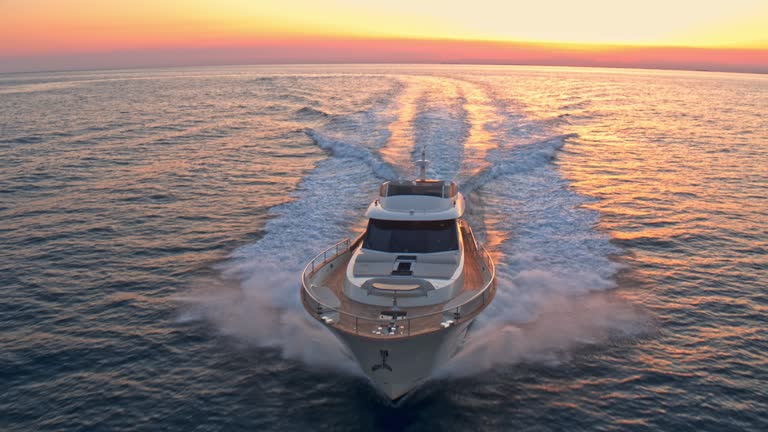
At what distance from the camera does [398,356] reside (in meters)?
12.9

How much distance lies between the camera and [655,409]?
13.3 m

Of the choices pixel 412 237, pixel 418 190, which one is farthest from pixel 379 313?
pixel 418 190

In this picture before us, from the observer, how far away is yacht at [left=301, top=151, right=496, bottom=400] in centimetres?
1308

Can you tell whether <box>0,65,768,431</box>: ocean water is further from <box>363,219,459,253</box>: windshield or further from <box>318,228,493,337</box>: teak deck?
<box>363,219,459,253</box>: windshield

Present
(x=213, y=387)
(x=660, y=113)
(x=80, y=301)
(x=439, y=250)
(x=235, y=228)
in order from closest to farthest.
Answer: (x=213, y=387) < (x=439, y=250) < (x=80, y=301) < (x=235, y=228) < (x=660, y=113)

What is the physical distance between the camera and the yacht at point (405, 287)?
515 inches

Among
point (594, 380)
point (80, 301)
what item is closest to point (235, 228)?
point (80, 301)

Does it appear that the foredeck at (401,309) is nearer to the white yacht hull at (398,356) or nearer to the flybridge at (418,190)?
the white yacht hull at (398,356)

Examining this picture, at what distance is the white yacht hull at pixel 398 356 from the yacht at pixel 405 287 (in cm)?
3

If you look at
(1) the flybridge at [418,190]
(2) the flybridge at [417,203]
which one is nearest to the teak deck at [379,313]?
(2) the flybridge at [417,203]

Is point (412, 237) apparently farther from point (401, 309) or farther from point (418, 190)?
point (401, 309)

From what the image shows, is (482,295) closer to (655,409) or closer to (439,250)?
(439,250)

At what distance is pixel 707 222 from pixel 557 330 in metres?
17.2

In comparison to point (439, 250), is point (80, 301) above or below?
below
